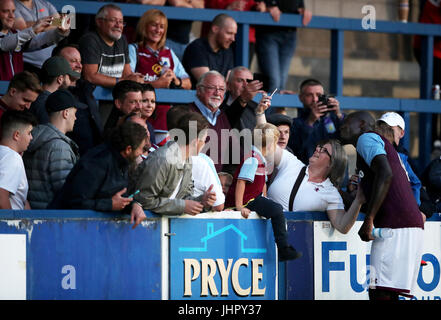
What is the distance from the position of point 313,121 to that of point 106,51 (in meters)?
2.15

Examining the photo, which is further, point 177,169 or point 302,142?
point 302,142

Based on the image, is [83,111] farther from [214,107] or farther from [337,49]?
[337,49]

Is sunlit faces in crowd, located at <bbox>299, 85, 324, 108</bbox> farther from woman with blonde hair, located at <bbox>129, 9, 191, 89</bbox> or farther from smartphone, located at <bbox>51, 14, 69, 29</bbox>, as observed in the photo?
smartphone, located at <bbox>51, 14, 69, 29</bbox>

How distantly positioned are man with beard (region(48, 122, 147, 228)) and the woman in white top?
1427 millimetres

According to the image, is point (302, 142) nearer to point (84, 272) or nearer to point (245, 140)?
point (245, 140)

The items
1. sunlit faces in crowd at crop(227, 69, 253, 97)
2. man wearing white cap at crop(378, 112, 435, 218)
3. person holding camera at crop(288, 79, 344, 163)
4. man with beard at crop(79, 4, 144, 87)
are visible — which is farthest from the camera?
person holding camera at crop(288, 79, 344, 163)

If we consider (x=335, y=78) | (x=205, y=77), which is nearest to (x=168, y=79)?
(x=205, y=77)

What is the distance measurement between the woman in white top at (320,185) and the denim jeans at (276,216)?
1.59ft

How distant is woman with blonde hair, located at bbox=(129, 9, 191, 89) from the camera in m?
8.70

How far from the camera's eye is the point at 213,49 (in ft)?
30.2

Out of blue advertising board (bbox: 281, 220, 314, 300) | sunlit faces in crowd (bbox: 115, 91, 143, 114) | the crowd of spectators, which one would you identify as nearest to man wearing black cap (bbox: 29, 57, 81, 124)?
the crowd of spectators

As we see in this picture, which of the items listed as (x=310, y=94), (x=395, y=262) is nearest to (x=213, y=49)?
(x=310, y=94)

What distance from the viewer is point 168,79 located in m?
8.74
